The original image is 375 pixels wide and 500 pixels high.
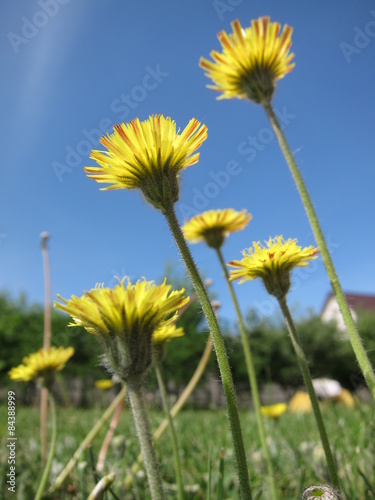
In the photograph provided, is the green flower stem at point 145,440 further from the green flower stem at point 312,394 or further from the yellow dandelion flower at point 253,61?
the yellow dandelion flower at point 253,61

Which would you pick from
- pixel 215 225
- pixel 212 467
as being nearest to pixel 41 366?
pixel 212 467

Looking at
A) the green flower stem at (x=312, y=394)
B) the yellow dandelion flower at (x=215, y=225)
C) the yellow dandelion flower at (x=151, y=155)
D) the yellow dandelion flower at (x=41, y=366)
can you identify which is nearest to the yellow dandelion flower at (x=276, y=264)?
the green flower stem at (x=312, y=394)

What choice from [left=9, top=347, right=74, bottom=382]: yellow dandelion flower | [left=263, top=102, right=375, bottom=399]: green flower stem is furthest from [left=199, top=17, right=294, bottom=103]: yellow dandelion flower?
[left=9, top=347, right=74, bottom=382]: yellow dandelion flower

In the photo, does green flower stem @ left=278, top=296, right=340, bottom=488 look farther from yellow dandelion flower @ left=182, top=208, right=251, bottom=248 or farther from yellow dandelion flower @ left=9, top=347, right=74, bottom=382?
yellow dandelion flower @ left=9, top=347, right=74, bottom=382

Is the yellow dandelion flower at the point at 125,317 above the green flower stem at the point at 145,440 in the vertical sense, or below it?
above

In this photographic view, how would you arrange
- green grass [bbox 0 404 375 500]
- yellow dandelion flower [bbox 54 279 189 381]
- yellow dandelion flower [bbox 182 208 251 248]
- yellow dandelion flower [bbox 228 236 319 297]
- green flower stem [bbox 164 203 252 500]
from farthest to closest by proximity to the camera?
yellow dandelion flower [bbox 182 208 251 248] < green grass [bbox 0 404 375 500] < yellow dandelion flower [bbox 228 236 319 297] < yellow dandelion flower [bbox 54 279 189 381] < green flower stem [bbox 164 203 252 500]

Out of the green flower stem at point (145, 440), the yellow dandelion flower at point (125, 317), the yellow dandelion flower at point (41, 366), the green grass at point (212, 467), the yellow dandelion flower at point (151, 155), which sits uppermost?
the yellow dandelion flower at point (151, 155)
